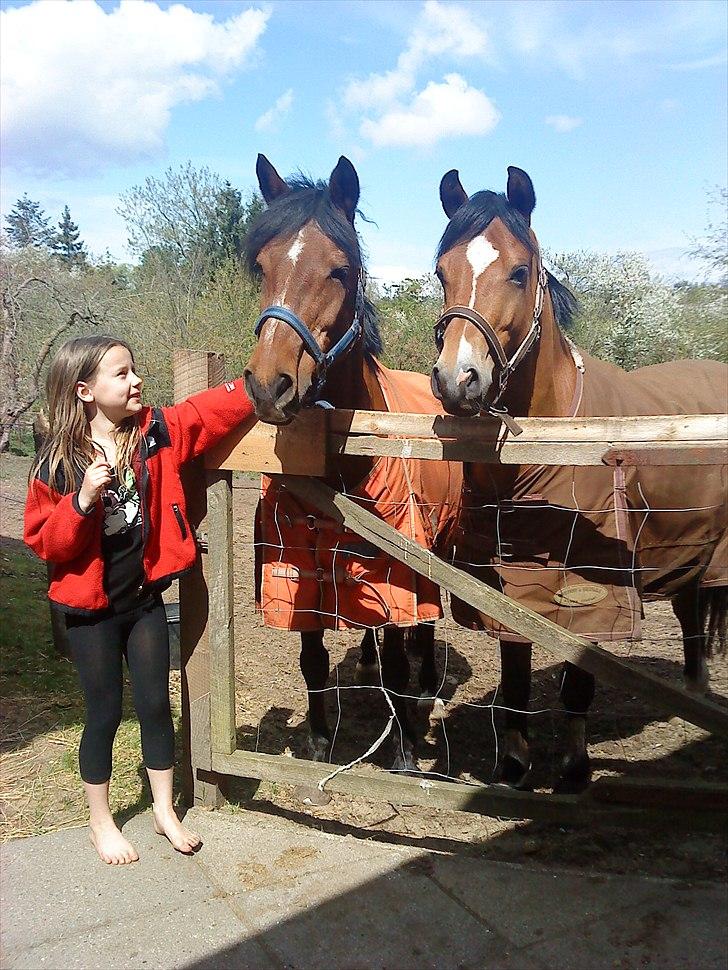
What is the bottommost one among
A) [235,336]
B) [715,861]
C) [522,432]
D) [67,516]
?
[715,861]

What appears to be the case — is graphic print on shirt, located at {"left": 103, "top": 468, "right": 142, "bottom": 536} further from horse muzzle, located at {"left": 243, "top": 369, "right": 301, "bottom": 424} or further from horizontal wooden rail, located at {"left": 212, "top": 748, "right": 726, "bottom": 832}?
horizontal wooden rail, located at {"left": 212, "top": 748, "right": 726, "bottom": 832}

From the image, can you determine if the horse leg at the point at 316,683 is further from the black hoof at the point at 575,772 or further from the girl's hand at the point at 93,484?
the girl's hand at the point at 93,484

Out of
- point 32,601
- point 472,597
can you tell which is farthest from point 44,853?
point 32,601

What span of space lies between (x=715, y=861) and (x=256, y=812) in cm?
173

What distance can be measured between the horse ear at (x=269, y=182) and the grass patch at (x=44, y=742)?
2.40 meters

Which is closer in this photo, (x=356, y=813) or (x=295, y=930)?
(x=295, y=930)

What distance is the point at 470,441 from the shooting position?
7.13 feet

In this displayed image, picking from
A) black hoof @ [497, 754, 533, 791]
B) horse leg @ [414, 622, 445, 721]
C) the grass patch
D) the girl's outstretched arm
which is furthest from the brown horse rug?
the grass patch

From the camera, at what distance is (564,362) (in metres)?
2.72

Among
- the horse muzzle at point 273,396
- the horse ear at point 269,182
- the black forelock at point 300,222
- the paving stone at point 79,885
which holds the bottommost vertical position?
the paving stone at point 79,885

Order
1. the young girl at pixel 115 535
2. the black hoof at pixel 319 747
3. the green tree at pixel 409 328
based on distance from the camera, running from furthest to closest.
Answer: the green tree at pixel 409 328 < the black hoof at pixel 319 747 < the young girl at pixel 115 535

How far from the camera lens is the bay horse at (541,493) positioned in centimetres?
235

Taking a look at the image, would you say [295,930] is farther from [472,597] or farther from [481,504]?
[481,504]

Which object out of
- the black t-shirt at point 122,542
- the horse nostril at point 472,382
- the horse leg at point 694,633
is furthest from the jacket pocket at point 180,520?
the horse leg at point 694,633
